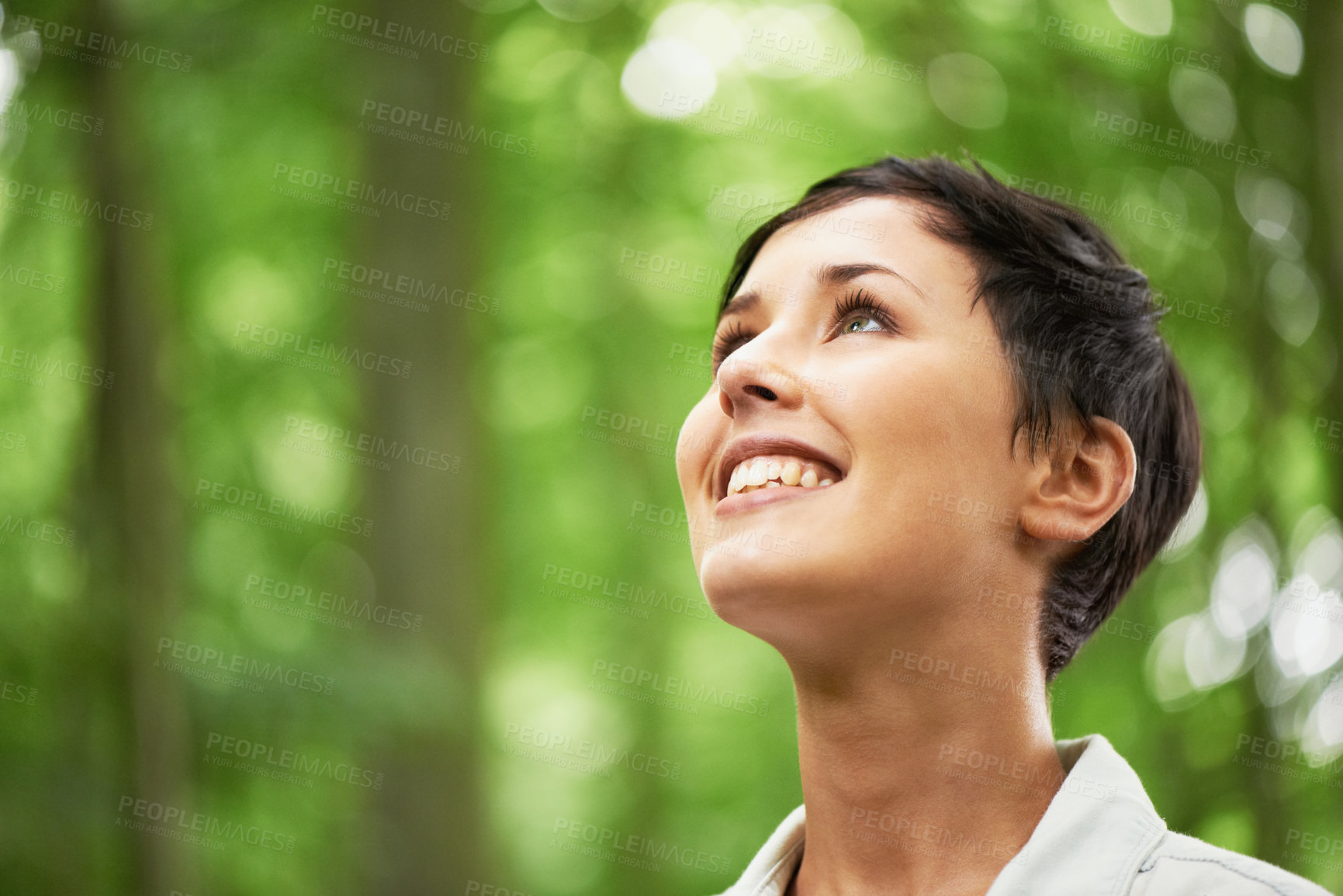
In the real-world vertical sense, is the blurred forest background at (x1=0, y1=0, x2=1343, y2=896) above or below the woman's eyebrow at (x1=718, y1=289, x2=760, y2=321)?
below

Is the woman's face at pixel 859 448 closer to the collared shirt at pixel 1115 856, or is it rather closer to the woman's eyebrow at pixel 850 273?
the woman's eyebrow at pixel 850 273

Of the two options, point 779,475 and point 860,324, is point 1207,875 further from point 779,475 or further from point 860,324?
point 860,324

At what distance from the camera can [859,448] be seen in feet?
5.69

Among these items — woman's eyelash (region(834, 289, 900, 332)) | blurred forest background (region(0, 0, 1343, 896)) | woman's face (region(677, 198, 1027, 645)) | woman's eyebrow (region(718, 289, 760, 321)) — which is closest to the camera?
woman's face (region(677, 198, 1027, 645))

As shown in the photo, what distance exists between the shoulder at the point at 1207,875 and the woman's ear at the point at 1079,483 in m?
0.53

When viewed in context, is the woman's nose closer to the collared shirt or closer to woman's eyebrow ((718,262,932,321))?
woman's eyebrow ((718,262,932,321))

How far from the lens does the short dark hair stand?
6.35ft

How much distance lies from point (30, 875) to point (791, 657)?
154 inches

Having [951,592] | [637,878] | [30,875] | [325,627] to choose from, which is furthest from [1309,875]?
[637,878]

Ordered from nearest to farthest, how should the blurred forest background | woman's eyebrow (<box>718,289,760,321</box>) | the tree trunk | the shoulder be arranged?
the shoulder, woman's eyebrow (<box>718,289,760,321</box>), the blurred forest background, the tree trunk

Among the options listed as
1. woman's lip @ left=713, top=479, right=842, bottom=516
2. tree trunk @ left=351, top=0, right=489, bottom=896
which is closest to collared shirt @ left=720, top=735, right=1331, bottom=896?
woman's lip @ left=713, top=479, right=842, bottom=516

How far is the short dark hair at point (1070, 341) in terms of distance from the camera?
193cm

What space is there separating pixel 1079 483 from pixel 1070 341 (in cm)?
27

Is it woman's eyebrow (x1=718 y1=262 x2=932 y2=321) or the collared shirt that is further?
woman's eyebrow (x1=718 y1=262 x2=932 y2=321)
